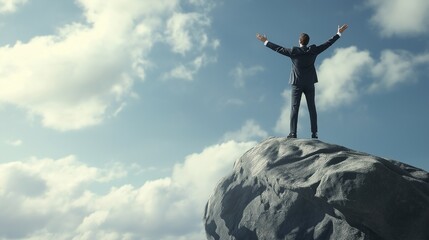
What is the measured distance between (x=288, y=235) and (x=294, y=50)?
5.48 meters

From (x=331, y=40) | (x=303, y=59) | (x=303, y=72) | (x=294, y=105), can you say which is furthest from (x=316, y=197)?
(x=331, y=40)

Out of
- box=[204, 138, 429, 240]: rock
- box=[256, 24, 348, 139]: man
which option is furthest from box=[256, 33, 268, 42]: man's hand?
box=[204, 138, 429, 240]: rock

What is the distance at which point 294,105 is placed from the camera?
47.6 feet

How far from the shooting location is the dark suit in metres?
14.3

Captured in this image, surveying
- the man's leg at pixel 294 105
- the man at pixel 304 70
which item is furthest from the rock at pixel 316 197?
the man at pixel 304 70

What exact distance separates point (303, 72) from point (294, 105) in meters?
1.05

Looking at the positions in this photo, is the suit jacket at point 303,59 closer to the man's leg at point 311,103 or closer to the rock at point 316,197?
the man's leg at point 311,103

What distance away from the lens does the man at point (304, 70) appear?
1428 cm

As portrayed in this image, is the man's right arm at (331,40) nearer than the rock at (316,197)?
No

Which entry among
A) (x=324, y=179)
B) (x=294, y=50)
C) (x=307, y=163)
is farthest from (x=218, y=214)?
(x=294, y=50)

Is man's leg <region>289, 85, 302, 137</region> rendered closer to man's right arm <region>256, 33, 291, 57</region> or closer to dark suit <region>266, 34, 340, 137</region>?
dark suit <region>266, 34, 340, 137</region>

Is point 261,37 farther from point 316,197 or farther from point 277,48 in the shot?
point 316,197

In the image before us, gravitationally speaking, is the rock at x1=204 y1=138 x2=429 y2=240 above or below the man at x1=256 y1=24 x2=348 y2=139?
below

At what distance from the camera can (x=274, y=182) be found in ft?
43.2
